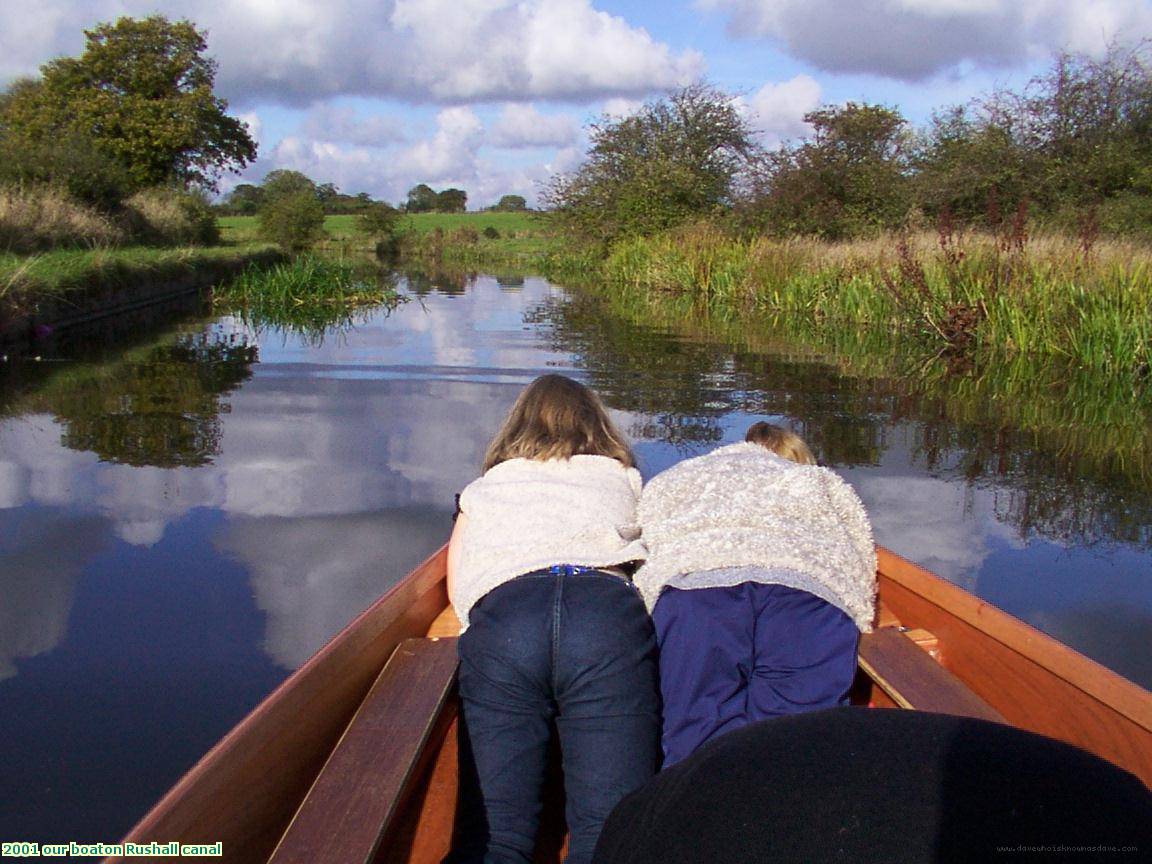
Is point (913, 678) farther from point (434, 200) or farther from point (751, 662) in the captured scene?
point (434, 200)

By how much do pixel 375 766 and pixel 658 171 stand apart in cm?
3374

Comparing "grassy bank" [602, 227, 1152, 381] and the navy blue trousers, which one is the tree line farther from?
the navy blue trousers

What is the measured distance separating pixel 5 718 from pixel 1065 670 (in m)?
3.35

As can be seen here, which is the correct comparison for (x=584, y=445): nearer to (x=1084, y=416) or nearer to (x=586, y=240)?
(x=1084, y=416)

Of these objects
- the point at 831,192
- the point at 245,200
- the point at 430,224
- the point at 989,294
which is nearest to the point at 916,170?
the point at 831,192

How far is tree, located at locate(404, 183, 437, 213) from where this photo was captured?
10138 centimetres

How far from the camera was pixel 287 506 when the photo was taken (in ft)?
20.5

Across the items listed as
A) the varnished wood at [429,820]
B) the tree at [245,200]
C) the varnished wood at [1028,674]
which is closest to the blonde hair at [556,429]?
the varnished wood at [429,820]

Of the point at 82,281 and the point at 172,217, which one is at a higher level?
the point at 172,217

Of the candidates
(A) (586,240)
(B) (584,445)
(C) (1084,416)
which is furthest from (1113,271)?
(A) (586,240)

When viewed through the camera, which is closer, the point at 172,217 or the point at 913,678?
the point at 913,678

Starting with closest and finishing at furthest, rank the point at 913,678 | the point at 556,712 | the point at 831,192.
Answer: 1. the point at 556,712
2. the point at 913,678
3. the point at 831,192

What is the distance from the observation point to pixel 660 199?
34344 millimetres

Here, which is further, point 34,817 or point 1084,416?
point 1084,416
